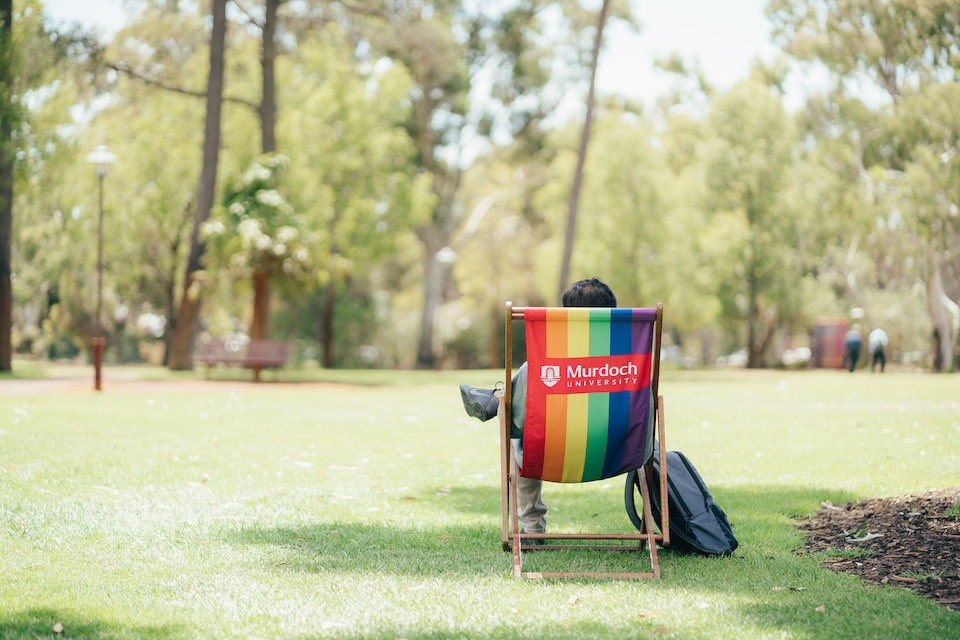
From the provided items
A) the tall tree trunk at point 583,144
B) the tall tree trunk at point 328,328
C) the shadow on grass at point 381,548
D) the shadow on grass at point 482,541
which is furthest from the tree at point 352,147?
the shadow on grass at point 381,548

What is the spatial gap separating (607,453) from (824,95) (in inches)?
1669

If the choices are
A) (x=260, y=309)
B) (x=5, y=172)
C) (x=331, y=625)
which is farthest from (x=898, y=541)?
(x=260, y=309)

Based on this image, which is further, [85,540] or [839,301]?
[839,301]

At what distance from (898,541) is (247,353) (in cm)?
1918

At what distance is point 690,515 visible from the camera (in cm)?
532

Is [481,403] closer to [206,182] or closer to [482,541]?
[482,541]

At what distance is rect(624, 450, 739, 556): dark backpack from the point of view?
5277 mm

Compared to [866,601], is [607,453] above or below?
above

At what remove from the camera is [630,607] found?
4234 mm

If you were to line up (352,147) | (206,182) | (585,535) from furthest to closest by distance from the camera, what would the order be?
1. (352,147)
2. (206,182)
3. (585,535)

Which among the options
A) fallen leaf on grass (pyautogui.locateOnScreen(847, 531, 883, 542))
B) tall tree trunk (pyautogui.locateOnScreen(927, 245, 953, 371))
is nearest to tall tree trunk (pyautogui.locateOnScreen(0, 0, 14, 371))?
fallen leaf on grass (pyautogui.locateOnScreen(847, 531, 883, 542))

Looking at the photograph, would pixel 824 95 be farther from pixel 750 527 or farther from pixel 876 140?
pixel 750 527

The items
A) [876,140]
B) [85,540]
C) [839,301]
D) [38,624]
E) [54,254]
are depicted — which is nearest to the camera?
[38,624]

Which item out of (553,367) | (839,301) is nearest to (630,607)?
(553,367)
